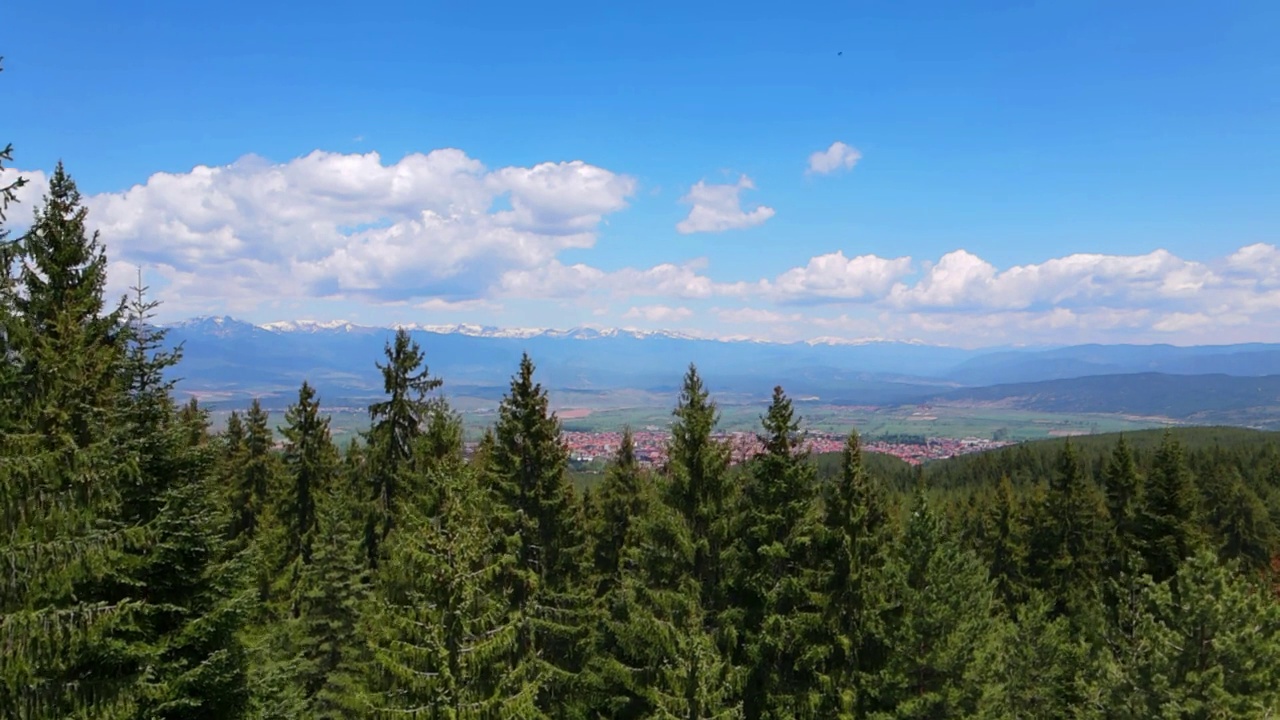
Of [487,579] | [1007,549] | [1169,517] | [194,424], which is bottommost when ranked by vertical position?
[1007,549]

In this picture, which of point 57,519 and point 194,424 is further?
point 194,424

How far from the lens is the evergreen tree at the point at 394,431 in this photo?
29000 mm

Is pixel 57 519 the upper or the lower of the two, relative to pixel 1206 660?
upper

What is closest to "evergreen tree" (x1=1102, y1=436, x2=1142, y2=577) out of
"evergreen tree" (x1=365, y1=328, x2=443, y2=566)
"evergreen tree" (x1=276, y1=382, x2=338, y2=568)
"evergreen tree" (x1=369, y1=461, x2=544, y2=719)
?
"evergreen tree" (x1=365, y1=328, x2=443, y2=566)

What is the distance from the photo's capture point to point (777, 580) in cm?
1788

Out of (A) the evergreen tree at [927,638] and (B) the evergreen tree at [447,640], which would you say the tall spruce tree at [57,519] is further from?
(A) the evergreen tree at [927,638]

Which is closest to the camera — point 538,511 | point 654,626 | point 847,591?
point 654,626

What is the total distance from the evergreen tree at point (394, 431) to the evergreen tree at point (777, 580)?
16117mm

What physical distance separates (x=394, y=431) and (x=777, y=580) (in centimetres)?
1818

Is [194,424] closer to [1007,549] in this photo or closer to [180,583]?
[180,583]

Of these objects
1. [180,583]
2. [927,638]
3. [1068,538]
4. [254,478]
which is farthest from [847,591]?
[1068,538]

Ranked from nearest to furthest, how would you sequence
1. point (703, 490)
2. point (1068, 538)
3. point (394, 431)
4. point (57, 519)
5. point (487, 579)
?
point (57, 519) → point (487, 579) → point (703, 490) → point (394, 431) → point (1068, 538)

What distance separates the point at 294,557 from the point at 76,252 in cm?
1900

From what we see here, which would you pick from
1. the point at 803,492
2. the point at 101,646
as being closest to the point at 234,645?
the point at 101,646
